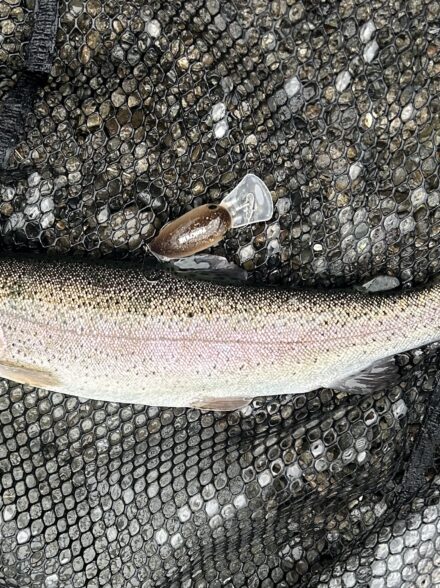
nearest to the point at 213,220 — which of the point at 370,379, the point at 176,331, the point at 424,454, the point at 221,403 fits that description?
the point at 176,331

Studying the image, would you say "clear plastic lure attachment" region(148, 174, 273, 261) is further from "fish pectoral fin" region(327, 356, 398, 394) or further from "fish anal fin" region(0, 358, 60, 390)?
"fish pectoral fin" region(327, 356, 398, 394)

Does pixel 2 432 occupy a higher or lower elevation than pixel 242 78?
lower

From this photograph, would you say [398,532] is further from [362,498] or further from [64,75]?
[64,75]

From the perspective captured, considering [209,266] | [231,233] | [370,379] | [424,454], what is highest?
[231,233]

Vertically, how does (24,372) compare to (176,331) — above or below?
below

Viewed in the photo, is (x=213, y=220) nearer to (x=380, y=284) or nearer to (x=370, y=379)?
(x=380, y=284)

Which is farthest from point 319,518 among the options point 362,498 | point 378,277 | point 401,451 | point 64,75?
point 64,75

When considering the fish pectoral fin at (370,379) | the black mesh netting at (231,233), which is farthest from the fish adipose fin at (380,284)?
the fish pectoral fin at (370,379)

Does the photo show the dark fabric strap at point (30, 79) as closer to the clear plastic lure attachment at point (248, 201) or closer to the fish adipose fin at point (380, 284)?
the clear plastic lure attachment at point (248, 201)
